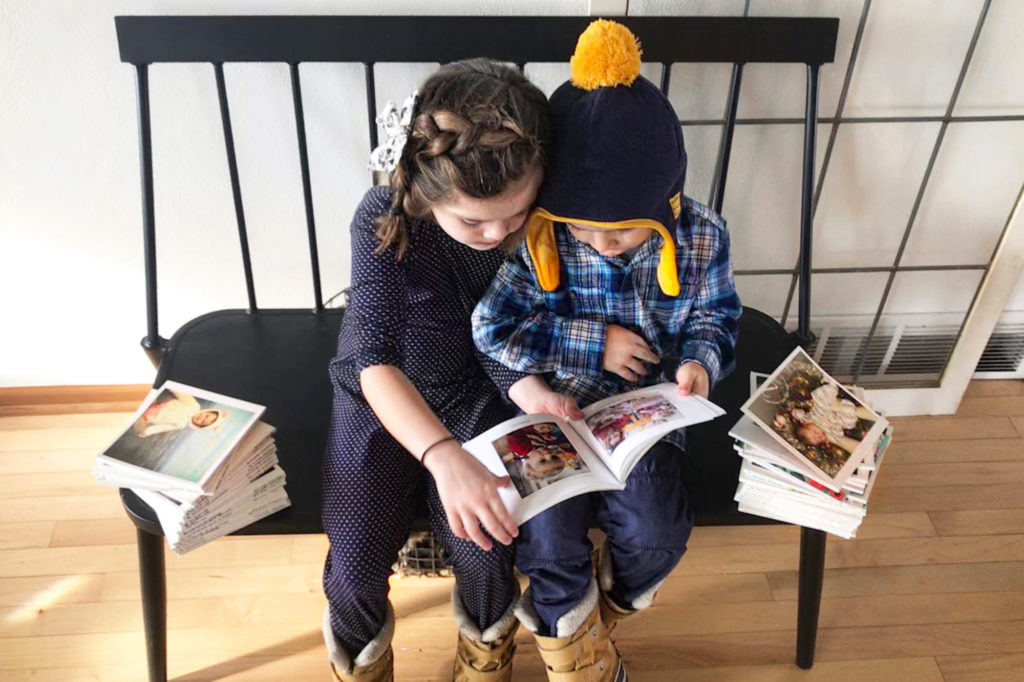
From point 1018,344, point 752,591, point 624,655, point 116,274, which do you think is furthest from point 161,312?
point 1018,344

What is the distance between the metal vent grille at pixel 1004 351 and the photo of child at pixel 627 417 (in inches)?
46.9

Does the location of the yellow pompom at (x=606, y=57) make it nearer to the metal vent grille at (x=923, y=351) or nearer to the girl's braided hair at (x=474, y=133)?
the girl's braided hair at (x=474, y=133)

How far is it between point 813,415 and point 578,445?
1.10 ft

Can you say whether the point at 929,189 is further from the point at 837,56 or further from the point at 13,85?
the point at 13,85

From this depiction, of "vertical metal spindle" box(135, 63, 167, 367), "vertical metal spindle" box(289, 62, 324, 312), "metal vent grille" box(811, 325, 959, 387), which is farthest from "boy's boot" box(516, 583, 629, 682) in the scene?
"metal vent grille" box(811, 325, 959, 387)

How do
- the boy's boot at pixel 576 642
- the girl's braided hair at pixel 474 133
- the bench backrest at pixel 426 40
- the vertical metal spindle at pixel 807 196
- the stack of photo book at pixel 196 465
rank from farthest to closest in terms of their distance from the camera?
the vertical metal spindle at pixel 807 196
the bench backrest at pixel 426 40
the boy's boot at pixel 576 642
the stack of photo book at pixel 196 465
the girl's braided hair at pixel 474 133

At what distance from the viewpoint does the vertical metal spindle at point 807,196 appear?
53.3 inches

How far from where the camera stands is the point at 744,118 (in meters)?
1.48

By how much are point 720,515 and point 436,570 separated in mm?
600

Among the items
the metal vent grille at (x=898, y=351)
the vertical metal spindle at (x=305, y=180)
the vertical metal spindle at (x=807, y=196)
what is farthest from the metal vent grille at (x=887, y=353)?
the vertical metal spindle at (x=305, y=180)

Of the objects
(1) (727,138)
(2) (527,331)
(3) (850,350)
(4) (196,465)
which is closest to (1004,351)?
(3) (850,350)

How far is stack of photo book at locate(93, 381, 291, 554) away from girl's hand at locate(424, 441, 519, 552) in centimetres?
24

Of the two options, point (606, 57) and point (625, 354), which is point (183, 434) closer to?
point (625, 354)

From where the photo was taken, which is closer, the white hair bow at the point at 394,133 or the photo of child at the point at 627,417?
the white hair bow at the point at 394,133
